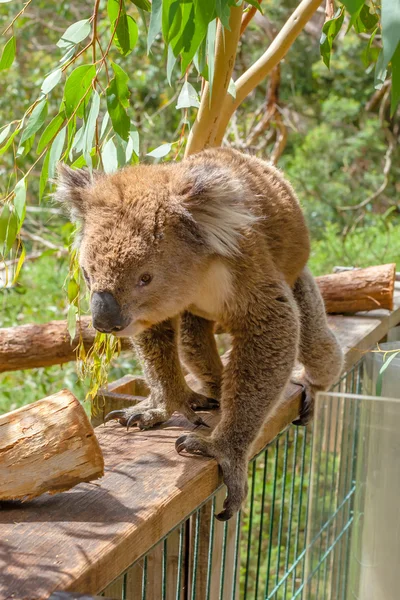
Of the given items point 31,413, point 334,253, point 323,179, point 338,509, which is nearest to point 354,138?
point 323,179

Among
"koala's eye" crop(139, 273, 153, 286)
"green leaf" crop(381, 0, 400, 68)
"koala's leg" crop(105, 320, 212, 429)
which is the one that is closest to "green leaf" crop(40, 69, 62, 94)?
"koala's eye" crop(139, 273, 153, 286)

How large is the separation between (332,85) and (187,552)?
688 cm

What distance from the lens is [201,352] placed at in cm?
212

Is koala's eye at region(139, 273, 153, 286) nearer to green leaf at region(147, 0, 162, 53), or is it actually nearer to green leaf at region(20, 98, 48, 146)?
green leaf at region(20, 98, 48, 146)

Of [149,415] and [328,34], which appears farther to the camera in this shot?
[328,34]

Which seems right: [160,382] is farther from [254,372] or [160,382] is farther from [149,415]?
[254,372]

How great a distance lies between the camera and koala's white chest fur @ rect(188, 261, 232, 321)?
1.79m

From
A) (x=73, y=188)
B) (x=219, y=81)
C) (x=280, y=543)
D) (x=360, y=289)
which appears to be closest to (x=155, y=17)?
(x=73, y=188)

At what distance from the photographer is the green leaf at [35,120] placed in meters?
1.73

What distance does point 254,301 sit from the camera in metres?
1.78

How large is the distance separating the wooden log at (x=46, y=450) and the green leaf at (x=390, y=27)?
707 millimetres

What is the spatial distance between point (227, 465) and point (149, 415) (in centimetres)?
29

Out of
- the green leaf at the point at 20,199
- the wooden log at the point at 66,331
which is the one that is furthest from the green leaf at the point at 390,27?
the wooden log at the point at 66,331

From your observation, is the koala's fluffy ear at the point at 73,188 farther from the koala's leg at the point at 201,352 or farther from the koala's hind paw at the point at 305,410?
the koala's hind paw at the point at 305,410
